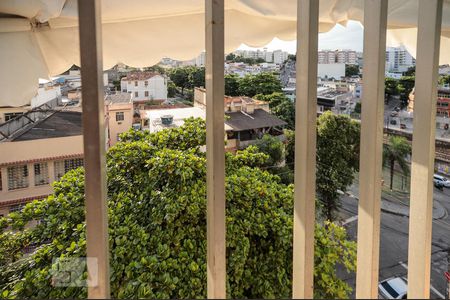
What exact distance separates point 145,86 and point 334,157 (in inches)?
636

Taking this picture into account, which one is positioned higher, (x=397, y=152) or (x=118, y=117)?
(x=118, y=117)

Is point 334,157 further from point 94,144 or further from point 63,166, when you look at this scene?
point 94,144

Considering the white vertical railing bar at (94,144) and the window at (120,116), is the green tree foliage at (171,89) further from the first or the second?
the white vertical railing bar at (94,144)

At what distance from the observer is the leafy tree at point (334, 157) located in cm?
1182

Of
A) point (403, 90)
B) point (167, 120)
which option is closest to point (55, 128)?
point (167, 120)

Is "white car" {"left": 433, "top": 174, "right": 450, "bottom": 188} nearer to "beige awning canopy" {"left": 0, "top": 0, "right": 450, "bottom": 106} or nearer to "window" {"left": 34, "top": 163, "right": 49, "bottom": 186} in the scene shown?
"window" {"left": 34, "top": 163, "right": 49, "bottom": 186}

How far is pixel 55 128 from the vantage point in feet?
40.2

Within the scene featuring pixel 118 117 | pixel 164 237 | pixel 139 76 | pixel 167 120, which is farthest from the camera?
pixel 139 76

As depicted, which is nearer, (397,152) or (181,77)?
(397,152)

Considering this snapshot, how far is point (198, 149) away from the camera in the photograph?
3.76 meters

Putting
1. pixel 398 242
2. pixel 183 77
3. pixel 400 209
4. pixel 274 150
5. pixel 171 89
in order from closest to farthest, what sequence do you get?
1. pixel 398 242
2. pixel 274 150
3. pixel 400 209
4. pixel 183 77
5. pixel 171 89

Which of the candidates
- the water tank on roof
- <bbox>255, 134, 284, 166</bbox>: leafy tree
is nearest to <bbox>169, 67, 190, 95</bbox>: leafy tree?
<bbox>255, 134, 284, 166</bbox>: leafy tree

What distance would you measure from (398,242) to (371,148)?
514 inches

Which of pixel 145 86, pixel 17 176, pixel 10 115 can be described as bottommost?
pixel 17 176
